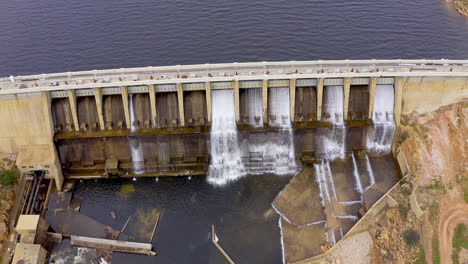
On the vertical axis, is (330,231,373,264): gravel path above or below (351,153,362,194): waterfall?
below

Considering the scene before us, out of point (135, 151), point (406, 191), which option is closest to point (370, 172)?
point (406, 191)

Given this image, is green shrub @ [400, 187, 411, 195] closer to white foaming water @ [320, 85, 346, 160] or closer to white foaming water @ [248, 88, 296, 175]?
white foaming water @ [320, 85, 346, 160]

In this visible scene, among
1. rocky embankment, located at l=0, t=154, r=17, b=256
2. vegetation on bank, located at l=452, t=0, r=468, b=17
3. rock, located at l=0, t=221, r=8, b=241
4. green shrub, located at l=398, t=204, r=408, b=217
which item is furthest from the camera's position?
vegetation on bank, located at l=452, t=0, r=468, b=17

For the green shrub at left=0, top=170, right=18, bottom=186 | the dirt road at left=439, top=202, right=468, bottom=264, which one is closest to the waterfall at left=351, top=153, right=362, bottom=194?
the dirt road at left=439, top=202, right=468, bottom=264

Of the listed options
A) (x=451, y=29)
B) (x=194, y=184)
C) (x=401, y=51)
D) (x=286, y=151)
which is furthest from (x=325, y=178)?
(x=451, y=29)

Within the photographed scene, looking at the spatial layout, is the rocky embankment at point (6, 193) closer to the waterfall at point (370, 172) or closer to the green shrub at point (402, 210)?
the waterfall at point (370, 172)
